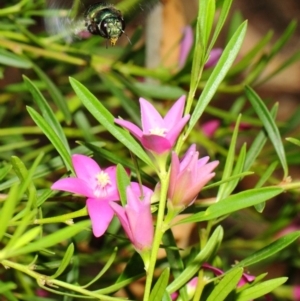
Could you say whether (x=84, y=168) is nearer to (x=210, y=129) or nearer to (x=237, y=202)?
(x=237, y=202)

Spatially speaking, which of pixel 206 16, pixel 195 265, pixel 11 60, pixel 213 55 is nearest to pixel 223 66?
pixel 206 16

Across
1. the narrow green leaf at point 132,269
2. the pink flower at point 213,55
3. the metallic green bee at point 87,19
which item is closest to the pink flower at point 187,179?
the narrow green leaf at point 132,269

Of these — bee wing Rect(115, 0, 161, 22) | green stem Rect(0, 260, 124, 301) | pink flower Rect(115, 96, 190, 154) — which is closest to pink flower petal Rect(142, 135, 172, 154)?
pink flower Rect(115, 96, 190, 154)

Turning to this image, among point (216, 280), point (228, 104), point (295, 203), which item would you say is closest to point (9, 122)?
point (295, 203)

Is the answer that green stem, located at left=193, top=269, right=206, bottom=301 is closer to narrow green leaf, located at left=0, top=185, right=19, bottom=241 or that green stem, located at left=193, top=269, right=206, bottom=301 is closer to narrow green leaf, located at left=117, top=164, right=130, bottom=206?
narrow green leaf, located at left=117, top=164, right=130, bottom=206

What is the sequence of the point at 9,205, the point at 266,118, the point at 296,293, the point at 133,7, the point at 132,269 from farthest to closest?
the point at 296,293
the point at 133,7
the point at 266,118
the point at 132,269
the point at 9,205

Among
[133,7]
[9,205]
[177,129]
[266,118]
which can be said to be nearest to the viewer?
[9,205]

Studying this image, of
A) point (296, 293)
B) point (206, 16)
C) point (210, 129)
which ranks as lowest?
point (296, 293)
